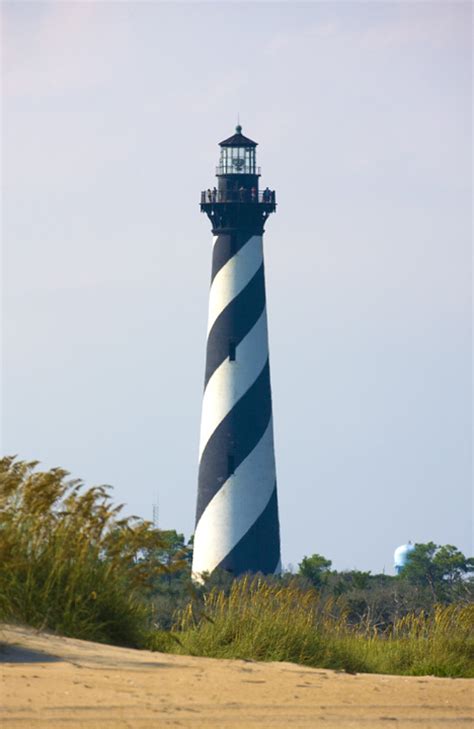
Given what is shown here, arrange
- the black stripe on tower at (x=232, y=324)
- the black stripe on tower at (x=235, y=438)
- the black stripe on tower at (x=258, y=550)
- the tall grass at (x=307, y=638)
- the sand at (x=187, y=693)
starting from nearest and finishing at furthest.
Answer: the sand at (x=187, y=693) → the tall grass at (x=307, y=638) → the black stripe on tower at (x=258, y=550) → the black stripe on tower at (x=235, y=438) → the black stripe on tower at (x=232, y=324)

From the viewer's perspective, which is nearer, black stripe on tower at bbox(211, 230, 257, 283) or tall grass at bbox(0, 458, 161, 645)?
tall grass at bbox(0, 458, 161, 645)

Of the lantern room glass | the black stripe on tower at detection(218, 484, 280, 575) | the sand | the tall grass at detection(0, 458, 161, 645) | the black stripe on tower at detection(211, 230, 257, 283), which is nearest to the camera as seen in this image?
the sand

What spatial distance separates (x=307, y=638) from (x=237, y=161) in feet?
92.9

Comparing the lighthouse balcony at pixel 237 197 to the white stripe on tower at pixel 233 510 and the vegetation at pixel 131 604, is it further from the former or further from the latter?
the vegetation at pixel 131 604

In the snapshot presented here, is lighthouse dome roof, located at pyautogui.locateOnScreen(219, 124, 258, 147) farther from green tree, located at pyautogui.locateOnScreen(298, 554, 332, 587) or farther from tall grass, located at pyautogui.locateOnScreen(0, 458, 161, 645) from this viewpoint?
tall grass, located at pyautogui.locateOnScreen(0, 458, 161, 645)

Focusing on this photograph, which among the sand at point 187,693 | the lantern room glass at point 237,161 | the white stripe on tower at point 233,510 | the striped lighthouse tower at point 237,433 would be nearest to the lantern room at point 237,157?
the lantern room glass at point 237,161

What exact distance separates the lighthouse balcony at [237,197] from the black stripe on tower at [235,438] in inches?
196

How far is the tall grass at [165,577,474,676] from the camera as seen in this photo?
14156mm

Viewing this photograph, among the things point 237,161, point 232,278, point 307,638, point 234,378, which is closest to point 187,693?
point 307,638

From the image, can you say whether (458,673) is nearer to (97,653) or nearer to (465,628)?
(465,628)

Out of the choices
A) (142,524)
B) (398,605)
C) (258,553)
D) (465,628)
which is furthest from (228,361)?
(142,524)

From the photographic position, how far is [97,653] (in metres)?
11.7

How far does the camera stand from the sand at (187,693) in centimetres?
→ 985

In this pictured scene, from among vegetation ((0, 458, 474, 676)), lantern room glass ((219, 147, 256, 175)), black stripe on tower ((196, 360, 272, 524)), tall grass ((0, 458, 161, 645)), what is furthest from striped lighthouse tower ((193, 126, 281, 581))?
tall grass ((0, 458, 161, 645))
